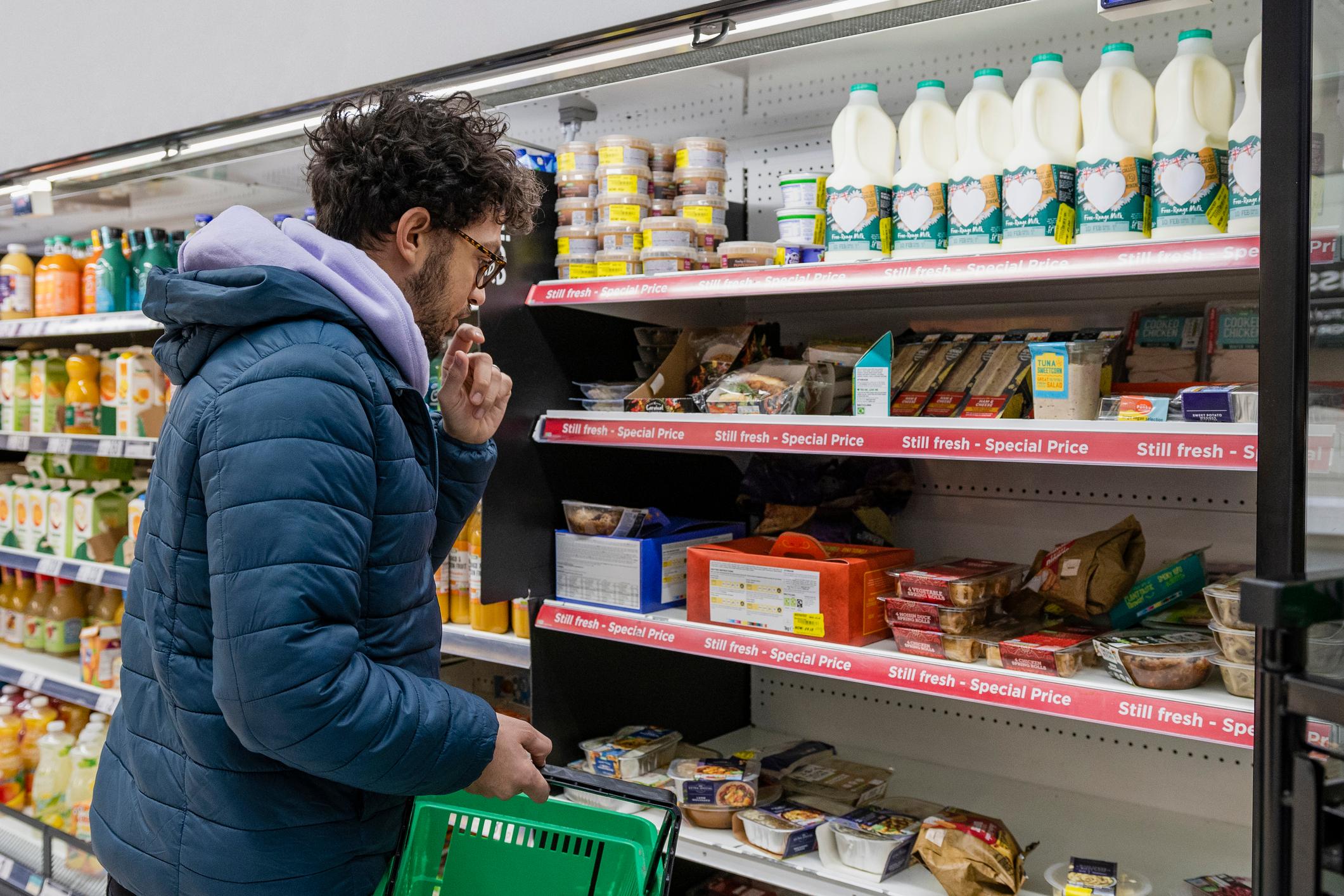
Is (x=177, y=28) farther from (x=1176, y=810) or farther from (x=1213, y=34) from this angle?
(x=1176, y=810)

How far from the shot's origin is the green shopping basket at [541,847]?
1594 millimetres

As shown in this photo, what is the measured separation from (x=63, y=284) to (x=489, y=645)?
2.44 meters

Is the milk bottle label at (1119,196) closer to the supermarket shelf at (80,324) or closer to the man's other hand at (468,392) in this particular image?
the man's other hand at (468,392)

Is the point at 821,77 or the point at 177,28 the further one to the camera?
the point at 177,28

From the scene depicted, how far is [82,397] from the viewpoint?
393 centimetres

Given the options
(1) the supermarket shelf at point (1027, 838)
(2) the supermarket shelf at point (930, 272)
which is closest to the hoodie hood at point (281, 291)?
(2) the supermarket shelf at point (930, 272)

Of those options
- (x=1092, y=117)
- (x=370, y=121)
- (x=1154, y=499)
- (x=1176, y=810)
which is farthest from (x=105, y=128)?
(x=1176, y=810)

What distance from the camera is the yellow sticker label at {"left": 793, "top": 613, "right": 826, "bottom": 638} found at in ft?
7.25

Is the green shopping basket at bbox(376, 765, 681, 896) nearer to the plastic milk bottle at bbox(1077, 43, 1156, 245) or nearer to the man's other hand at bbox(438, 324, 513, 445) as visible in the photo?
the man's other hand at bbox(438, 324, 513, 445)

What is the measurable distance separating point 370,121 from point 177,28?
2148mm

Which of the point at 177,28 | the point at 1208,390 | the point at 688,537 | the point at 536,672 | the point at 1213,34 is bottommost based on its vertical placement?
the point at 536,672

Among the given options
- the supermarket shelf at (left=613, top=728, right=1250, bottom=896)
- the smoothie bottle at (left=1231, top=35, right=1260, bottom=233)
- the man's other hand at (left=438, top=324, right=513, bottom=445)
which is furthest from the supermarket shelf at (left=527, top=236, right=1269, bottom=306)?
the supermarket shelf at (left=613, top=728, right=1250, bottom=896)

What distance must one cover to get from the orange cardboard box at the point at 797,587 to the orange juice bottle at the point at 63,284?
9.32 feet

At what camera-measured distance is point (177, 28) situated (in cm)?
337
